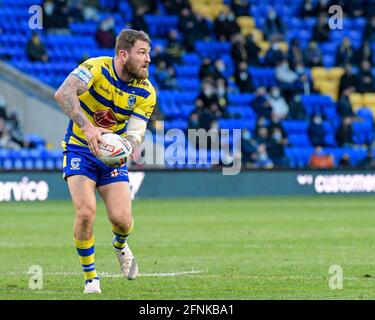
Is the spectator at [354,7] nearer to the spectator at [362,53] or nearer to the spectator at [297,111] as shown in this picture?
the spectator at [362,53]

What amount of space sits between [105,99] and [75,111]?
0.54 metres

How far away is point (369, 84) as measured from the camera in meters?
35.2

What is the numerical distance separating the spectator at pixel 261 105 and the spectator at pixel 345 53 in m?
4.69

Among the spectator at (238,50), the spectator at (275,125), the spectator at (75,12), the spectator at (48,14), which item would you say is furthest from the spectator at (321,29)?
the spectator at (48,14)

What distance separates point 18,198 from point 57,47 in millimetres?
6434

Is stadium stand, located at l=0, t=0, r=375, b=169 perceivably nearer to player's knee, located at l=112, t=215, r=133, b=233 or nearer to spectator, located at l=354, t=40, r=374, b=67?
spectator, located at l=354, t=40, r=374, b=67

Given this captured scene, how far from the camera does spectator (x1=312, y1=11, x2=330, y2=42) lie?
3678cm

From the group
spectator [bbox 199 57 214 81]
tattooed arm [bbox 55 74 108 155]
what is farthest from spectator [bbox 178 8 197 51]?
tattooed arm [bbox 55 74 108 155]

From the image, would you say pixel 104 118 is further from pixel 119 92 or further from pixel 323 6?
pixel 323 6

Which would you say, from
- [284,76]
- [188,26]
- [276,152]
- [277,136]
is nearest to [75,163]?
[276,152]

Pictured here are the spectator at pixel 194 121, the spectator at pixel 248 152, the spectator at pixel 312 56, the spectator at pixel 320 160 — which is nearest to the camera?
the spectator at pixel 194 121

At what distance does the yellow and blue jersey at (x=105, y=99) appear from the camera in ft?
34.5

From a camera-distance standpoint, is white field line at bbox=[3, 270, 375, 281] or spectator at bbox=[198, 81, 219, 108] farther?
spectator at bbox=[198, 81, 219, 108]

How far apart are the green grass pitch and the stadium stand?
5.56 m
